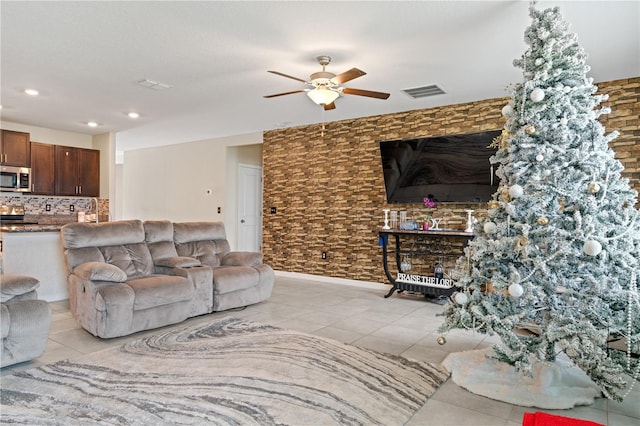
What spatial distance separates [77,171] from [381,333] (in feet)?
21.4

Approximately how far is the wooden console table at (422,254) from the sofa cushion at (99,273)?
123 inches

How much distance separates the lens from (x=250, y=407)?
2.25 m

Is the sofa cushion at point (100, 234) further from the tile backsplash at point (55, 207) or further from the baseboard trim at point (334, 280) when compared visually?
the tile backsplash at point (55, 207)

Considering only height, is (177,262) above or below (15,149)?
below

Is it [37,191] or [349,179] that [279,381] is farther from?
[37,191]

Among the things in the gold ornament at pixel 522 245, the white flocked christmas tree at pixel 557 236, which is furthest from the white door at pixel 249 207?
the gold ornament at pixel 522 245

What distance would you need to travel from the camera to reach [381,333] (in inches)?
146

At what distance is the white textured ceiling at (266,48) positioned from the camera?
2.88 metres

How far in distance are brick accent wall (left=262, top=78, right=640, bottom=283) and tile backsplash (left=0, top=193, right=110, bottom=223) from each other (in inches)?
128

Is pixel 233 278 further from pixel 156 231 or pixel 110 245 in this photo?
pixel 110 245

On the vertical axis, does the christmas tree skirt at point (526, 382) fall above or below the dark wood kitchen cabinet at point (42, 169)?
below

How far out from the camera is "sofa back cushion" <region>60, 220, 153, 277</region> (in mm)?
3820

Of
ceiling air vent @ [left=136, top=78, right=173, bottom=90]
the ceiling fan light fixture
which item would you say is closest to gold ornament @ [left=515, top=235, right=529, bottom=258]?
the ceiling fan light fixture

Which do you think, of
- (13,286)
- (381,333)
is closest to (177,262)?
(13,286)
